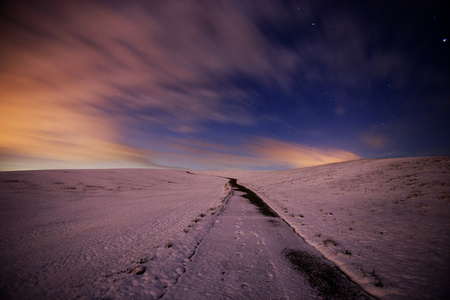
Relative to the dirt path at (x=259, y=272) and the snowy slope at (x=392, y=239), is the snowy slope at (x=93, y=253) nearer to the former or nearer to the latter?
the dirt path at (x=259, y=272)

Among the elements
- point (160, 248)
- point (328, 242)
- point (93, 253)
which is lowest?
point (93, 253)

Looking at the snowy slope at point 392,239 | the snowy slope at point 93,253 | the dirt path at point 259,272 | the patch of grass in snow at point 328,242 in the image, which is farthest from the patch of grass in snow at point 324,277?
the snowy slope at point 93,253

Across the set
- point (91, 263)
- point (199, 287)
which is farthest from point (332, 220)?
point (91, 263)

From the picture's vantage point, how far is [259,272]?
215 inches

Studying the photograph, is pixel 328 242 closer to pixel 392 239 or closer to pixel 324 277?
pixel 324 277

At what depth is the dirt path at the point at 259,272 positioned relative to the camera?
4.53m

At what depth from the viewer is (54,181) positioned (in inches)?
1178

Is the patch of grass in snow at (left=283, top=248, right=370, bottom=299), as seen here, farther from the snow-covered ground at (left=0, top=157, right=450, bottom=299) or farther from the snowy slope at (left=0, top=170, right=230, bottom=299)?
the snowy slope at (left=0, top=170, right=230, bottom=299)

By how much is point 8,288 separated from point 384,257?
12143 millimetres

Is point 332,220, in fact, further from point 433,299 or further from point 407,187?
point 407,187

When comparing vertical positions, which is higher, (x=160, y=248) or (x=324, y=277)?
(x=324, y=277)

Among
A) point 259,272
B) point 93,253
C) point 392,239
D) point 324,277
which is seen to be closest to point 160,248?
point 93,253

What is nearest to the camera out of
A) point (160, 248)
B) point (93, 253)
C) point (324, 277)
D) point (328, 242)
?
point (324, 277)

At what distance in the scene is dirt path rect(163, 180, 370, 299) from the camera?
4527mm
